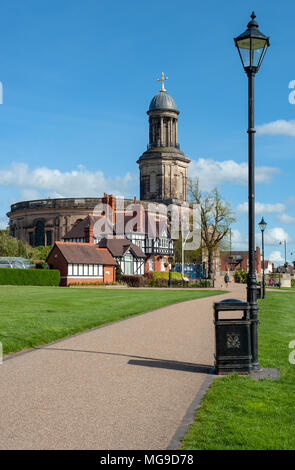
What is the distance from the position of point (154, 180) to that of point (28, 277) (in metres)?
54.8

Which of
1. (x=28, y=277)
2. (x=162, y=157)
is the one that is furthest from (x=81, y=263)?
(x=162, y=157)

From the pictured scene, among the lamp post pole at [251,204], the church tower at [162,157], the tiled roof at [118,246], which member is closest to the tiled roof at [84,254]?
the tiled roof at [118,246]

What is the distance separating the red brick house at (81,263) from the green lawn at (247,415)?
1845 inches

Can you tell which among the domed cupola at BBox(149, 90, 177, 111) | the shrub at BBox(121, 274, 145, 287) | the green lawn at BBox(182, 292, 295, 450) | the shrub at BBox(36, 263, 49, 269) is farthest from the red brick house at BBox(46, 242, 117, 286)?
the domed cupola at BBox(149, 90, 177, 111)

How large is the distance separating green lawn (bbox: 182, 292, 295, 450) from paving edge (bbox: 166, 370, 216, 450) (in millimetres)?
68

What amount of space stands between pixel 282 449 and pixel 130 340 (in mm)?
8059

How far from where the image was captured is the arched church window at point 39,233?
9644 cm

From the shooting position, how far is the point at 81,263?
2221 inches

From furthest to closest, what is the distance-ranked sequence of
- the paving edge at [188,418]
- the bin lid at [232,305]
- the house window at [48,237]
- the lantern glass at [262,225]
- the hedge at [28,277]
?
1. the house window at [48,237]
2. the hedge at [28,277]
3. the lantern glass at [262,225]
4. the bin lid at [232,305]
5. the paving edge at [188,418]

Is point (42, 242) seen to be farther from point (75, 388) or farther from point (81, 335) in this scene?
point (75, 388)

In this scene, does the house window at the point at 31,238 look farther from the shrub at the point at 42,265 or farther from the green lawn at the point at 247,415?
the green lawn at the point at 247,415

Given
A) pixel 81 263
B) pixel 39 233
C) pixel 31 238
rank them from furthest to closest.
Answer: pixel 31 238, pixel 39 233, pixel 81 263

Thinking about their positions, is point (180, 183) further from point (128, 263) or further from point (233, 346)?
point (233, 346)

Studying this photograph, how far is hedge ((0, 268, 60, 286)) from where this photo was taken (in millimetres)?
48812
